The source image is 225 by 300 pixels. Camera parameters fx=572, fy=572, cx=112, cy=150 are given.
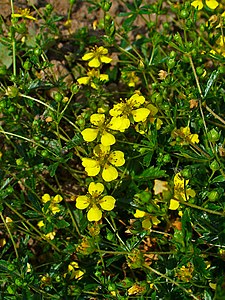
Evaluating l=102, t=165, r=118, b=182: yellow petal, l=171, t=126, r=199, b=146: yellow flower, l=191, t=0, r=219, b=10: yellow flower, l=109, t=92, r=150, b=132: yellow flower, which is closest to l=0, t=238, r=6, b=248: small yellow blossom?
l=102, t=165, r=118, b=182: yellow petal

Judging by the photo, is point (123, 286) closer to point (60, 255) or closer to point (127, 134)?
point (60, 255)

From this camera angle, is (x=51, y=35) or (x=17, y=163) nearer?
(x=17, y=163)

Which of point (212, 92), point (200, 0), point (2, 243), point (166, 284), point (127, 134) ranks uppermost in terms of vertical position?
point (200, 0)

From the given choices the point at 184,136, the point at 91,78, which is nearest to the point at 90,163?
the point at 184,136

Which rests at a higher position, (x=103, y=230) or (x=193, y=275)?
(x=193, y=275)

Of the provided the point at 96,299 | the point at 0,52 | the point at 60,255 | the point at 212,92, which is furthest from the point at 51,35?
the point at 96,299

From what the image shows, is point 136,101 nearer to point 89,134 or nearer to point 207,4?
point 89,134

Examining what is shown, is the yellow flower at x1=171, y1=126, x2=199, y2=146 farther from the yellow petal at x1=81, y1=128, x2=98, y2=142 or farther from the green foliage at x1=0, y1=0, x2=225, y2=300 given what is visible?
the yellow petal at x1=81, y1=128, x2=98, y2=142

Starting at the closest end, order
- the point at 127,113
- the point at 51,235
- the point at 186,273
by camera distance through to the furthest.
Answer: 1. the point at 186,273
2. the point at 127,113
3. the point at 51,235
